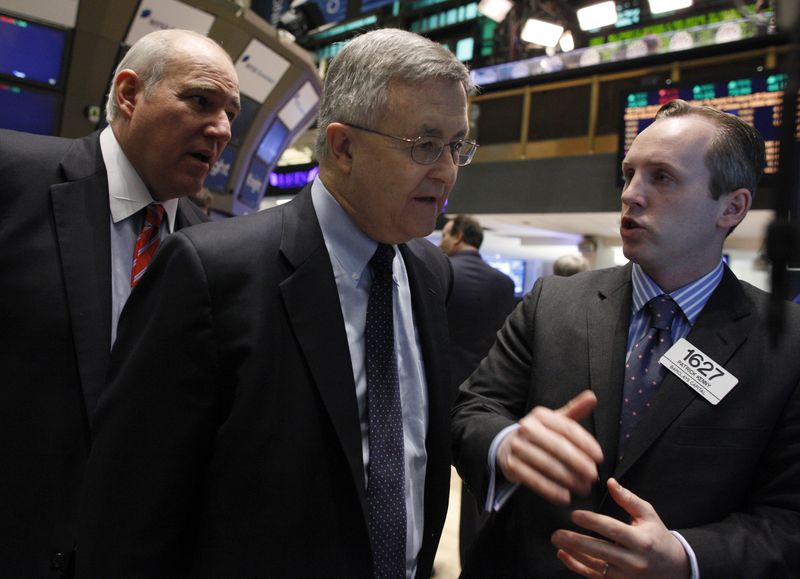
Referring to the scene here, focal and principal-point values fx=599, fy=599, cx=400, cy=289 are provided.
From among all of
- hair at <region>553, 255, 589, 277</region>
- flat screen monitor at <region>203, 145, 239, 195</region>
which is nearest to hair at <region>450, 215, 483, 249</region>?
hair at <region>553, 255, 589, 277</region>

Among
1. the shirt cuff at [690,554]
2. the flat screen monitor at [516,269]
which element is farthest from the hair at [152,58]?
the flat screen monitor at [516,269]

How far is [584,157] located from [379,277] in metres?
7.83

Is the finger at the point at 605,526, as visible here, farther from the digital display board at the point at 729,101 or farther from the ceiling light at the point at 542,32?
the ceiling light at the point at 542,32

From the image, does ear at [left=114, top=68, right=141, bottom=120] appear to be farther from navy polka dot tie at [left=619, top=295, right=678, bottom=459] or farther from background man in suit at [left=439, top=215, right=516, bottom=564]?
background man in suit at [left=439, top=215, right=516, bottom=564]

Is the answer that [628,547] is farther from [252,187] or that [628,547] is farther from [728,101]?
[728,101]

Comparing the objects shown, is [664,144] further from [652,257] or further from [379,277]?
[379,277]

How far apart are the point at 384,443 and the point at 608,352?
514mm

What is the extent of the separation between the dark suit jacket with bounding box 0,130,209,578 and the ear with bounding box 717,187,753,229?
132cm

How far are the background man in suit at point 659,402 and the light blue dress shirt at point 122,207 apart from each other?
81 cm

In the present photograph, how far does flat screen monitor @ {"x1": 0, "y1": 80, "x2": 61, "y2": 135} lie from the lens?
11.4 feet

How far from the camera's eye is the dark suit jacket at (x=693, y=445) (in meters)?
1.04

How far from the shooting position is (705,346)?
1159mm

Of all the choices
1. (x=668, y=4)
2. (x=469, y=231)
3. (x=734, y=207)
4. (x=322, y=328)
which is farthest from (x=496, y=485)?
(x=668, y=4)

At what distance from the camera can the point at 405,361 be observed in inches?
45.3
